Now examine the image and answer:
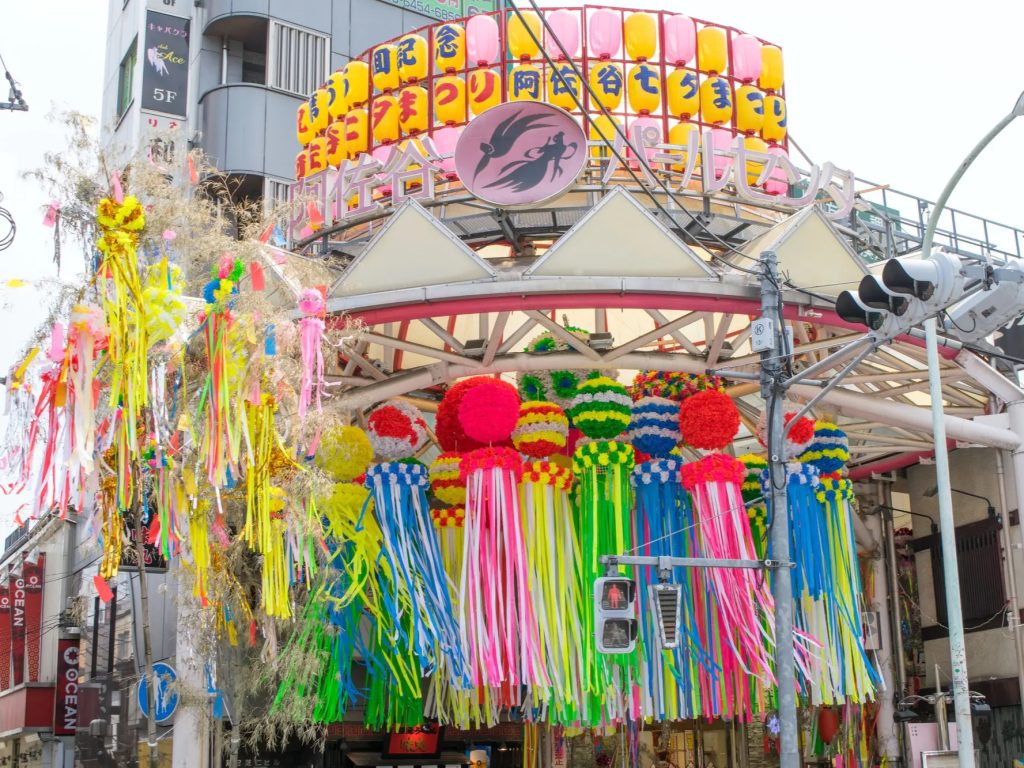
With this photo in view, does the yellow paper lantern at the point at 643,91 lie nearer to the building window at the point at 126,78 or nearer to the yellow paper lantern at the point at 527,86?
the yellow paper lantern at the point at 527,86

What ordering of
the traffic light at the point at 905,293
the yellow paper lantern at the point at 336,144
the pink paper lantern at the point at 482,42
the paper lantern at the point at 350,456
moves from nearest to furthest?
the traffic light at the point at 905,293 → the paper lantern at the point at 350,456 → the pink paper lantern at the point at 482,42 → the yellow paper lantern at the point at 336,144

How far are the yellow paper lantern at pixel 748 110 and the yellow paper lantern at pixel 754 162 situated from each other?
0.64ft

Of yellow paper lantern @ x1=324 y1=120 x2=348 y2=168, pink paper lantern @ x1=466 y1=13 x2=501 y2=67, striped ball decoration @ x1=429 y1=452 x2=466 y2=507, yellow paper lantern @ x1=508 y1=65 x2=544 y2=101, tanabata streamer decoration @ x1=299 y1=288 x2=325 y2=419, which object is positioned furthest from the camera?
yellow paper lantern @ x1=324 y1=120 x2=348 y2=168

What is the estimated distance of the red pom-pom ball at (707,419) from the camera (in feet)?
60.6

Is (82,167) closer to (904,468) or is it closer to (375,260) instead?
(375,260)

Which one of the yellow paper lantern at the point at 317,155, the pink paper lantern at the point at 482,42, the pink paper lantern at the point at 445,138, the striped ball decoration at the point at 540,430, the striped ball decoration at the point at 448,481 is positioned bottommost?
the striped ball decoration at the point at 448,481

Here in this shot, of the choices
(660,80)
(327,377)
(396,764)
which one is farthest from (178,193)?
(396,764)

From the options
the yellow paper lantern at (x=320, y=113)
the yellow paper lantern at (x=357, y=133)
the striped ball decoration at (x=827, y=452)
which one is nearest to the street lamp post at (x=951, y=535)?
the striped ball decoration at (x=827, y=452)

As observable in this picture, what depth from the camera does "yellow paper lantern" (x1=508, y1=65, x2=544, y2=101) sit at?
2039cm

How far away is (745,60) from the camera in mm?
21141

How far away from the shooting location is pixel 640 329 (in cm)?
2544

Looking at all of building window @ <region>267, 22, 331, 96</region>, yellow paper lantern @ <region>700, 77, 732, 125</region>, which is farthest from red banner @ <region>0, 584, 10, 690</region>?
yellow paper lantern @ <region>700, 77, 732, 125</region>

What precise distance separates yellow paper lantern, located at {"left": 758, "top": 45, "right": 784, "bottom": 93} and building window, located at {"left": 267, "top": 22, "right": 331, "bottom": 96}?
10997mm

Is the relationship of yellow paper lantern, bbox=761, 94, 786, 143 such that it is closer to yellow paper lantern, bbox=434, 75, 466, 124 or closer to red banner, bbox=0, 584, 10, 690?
yellow paper lantern, bbox=434, 75, 466, 124
